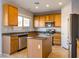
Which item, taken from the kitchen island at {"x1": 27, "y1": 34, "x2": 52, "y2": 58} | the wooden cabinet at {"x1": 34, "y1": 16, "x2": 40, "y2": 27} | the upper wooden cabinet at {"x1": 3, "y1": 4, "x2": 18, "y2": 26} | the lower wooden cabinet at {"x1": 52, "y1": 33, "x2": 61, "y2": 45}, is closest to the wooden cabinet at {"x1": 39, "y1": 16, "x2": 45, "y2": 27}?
the wooden cabinet at {"x1": 34, "y1": 16, "x2": 40, "y2": 27}

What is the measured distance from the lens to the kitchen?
5.15 m

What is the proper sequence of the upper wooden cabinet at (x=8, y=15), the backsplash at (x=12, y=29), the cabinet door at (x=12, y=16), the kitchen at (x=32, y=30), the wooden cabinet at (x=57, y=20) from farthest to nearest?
the wooden cabinet at (x=57, y=20) < the backsplash at (x=12, y=29) < the cabinet door at (x=12, y=16) < the upper wooden cabinet at (x=8, y=15) < the kitchen at (x=32, y=30)

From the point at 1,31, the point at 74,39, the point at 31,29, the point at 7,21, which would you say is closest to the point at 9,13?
the point at 7,21

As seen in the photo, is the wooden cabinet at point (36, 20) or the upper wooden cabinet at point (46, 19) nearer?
the upper wooden cabinet at point (46, 19)

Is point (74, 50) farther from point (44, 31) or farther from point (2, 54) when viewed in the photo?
point (44, 31)

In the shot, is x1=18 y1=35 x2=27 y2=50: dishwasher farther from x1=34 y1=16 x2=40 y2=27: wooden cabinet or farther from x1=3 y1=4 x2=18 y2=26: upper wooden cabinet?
x1=34 y1=16 x2=40 y2=27: wooden cabinet

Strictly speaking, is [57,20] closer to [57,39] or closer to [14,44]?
[57,39]

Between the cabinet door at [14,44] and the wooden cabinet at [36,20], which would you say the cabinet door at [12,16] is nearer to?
the cabinet door at [14,44]

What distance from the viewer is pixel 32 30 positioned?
10969 millimetres

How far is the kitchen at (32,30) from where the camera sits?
203 inches

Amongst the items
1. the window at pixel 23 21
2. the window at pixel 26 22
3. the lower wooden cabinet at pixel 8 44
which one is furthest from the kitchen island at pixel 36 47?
the window at pixel 26 22

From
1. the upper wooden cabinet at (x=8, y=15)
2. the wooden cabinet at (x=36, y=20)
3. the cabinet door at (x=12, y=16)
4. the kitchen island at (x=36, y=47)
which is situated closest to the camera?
the kitchen island at (x=36, y=47)

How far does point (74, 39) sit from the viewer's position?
495 centimetres

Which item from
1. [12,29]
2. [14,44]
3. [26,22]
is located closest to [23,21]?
[26,22]
